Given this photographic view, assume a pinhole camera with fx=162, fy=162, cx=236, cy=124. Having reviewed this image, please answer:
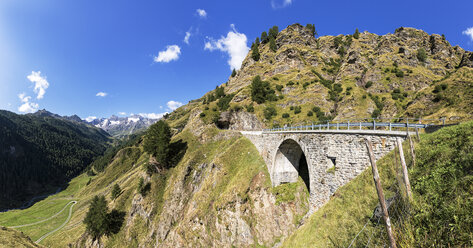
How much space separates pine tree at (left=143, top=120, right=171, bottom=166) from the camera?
48.6m

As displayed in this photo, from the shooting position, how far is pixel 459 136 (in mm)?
9133

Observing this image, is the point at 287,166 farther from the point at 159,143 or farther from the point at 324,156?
the point at 159,143

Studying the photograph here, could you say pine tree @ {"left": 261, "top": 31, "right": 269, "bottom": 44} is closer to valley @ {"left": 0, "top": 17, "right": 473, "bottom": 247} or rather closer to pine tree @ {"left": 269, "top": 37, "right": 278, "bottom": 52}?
valley @ {"left": 0, "top": 17, "right": 473, "bottom": 247}

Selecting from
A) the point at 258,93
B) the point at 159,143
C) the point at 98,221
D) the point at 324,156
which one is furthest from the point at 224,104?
the point at 98,221

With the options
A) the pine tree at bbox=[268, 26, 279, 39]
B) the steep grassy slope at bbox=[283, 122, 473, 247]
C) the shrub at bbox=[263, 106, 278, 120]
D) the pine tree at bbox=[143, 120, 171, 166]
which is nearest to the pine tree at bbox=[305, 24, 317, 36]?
the pine tree at bbox=[268, 26, 279, 39]

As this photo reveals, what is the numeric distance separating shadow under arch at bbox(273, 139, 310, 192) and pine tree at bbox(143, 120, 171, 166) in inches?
1371

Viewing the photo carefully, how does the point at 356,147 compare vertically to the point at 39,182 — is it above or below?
above

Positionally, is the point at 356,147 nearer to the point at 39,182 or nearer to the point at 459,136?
the point at 459,136

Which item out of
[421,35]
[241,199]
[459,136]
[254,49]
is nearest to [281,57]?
[254,49]

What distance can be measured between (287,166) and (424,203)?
21.7 metres

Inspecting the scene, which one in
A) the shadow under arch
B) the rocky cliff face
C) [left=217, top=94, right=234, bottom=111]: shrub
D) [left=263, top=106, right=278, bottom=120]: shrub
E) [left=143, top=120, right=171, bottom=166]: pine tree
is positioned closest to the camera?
the shadow under arch

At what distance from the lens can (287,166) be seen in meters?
27.9

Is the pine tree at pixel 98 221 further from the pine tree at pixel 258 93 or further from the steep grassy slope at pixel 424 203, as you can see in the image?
the pine tree at pixel 258 93

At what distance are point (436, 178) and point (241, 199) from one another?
25723 millimetres
